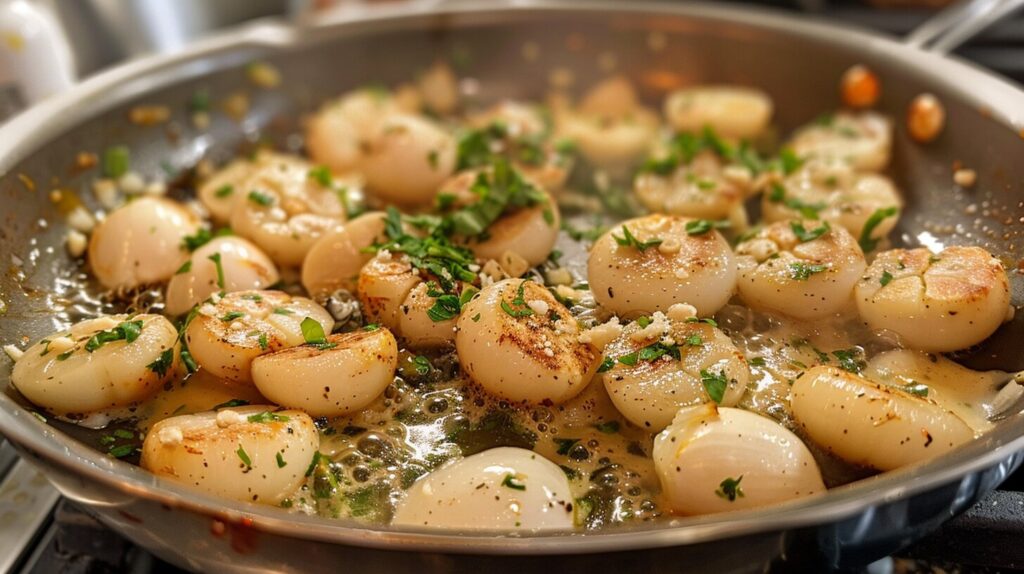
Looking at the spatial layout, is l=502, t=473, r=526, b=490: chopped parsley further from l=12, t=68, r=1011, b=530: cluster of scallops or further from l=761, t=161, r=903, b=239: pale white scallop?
l=761, t=161, r=903, b=239: pale white scallop

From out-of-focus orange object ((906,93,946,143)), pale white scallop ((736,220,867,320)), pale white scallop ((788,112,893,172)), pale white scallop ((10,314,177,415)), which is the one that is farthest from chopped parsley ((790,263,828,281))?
pale white scallop ((10,314,177,415))

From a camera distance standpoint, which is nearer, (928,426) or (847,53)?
(928,426)

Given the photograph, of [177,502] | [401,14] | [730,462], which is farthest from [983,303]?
[401,14]

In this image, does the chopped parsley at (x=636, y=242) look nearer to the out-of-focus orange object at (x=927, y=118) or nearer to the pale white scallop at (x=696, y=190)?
the pale white scallop at (x=696, y=190)

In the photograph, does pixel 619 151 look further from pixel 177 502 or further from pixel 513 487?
pixel 177 502

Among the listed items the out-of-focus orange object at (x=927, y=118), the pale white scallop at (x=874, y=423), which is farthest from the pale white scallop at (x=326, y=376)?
the out-of-focus orange object at (x=927, y=118)

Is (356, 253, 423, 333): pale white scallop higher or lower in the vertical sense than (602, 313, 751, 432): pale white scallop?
higher

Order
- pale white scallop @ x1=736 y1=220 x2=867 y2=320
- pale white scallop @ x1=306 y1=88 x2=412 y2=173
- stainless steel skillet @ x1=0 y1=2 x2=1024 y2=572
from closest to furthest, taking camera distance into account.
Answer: stainless steel skillet @ x1=0 y1=2 x2=1024 y2=572 < pale white scallop @ x1=736 y1=220 x2=867 y2=320 < pale white scallop @ x1=306 y1=88 x2=412 y2=173
